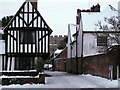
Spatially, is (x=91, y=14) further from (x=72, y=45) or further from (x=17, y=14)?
(x=17, y=14)

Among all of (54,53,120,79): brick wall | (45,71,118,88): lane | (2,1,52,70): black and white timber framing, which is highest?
(2,1,52,70): black and white timber framing

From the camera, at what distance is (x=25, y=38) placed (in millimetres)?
35656

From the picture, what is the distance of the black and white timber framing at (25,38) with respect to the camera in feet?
115

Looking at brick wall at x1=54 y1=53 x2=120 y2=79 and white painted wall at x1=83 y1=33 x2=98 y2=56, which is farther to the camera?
white painted wall at x1=83 y1=33 x2=98 y2=56

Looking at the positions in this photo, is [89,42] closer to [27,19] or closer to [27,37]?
[27,37]

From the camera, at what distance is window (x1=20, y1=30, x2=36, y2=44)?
35412 millimetres

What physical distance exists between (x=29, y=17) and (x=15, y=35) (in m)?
2.54

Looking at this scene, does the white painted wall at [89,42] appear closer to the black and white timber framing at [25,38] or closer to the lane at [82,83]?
the black and white timber framing at [25,38]

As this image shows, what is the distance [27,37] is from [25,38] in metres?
0.26

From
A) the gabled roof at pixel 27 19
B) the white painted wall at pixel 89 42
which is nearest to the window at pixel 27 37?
the gabled roof at pixel 27 19

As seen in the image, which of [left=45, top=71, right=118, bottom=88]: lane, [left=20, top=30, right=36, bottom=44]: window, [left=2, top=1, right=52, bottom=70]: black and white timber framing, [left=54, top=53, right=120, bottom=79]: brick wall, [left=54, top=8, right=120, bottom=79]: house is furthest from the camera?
[left=20, top=30, right=36, bottom=44]: window

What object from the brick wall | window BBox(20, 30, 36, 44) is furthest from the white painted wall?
window BBox(20, 30, 36, 44)

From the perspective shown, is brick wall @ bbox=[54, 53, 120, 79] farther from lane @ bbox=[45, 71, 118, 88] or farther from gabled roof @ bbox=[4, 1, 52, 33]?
gabled roof @ bbox=[4, 1, 52, 33]

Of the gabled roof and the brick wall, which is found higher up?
the gabled roof
